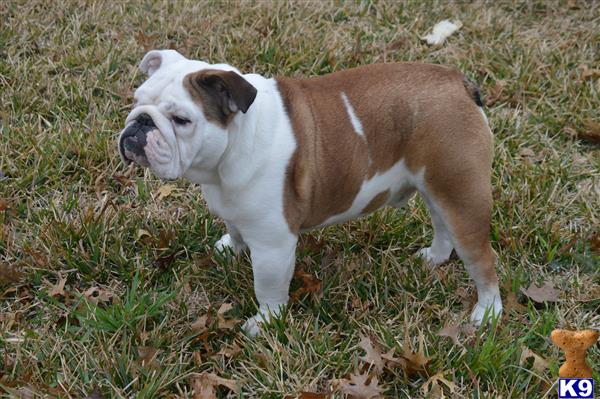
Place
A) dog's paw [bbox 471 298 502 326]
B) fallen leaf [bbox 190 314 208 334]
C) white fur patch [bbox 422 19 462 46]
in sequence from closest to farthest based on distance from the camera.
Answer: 1. fallen leaf [bbox 190 314 208 334]
2. dog's paw [bbox 471 298 502 326]
3. white fur patch [bbox 422 19 462 46]

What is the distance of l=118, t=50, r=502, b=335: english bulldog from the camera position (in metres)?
3.09

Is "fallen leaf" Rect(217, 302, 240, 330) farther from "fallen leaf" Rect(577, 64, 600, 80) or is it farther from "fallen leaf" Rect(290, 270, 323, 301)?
"fallen leaf" Rect(577, 64, 600, 80)

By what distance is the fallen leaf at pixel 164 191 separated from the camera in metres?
4.45

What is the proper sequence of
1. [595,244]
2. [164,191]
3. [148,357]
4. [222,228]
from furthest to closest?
[164,191], [222,228], [595,244], [148,357]

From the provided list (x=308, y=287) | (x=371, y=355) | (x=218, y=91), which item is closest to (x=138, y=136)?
(x=218, y=91)

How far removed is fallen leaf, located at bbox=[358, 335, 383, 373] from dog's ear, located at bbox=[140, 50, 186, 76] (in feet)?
5.19

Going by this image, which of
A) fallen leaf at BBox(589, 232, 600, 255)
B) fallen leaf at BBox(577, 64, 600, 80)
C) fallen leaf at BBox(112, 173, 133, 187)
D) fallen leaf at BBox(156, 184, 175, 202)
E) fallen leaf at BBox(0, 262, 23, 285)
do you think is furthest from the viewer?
fallen leaf at BBox(577, 64, 600, 80)

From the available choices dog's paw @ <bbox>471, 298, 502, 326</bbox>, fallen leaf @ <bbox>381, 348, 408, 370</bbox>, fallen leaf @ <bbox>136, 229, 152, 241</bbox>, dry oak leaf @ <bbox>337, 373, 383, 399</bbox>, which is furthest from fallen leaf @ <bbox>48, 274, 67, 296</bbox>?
dog's paw @ <bbox>471, 298, 502, 326</bbox>

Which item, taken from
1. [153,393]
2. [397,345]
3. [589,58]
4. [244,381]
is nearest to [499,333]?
[397,345]

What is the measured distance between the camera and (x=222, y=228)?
14.1 ft

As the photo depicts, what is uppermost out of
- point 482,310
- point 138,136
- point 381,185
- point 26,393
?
point 138,136

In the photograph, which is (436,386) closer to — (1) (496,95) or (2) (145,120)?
(2) (145,120)

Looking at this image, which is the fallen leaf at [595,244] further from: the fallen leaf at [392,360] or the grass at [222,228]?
the fallen leaf at [392,360]

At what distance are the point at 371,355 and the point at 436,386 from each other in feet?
1.08
